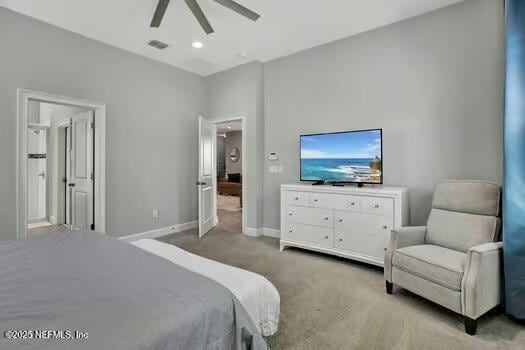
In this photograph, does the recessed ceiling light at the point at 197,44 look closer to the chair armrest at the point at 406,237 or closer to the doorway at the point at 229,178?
the doorway at the point at 229,178

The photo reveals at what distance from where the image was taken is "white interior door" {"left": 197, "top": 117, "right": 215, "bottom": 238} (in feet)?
14.7

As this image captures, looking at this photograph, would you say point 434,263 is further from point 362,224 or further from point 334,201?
point 334,201

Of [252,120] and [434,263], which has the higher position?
[252,120]

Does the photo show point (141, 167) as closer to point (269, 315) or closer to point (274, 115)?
point (274, 115)

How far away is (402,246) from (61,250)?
2769mm

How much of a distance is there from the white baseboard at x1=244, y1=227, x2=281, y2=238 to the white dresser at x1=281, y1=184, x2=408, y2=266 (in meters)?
0.64

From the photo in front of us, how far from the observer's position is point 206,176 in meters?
4.83

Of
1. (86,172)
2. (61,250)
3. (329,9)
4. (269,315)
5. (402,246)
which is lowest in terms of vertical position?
(269,315)

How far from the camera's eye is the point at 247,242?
13.7 ft

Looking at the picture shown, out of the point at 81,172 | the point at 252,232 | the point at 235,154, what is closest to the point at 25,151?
the point at 81,172

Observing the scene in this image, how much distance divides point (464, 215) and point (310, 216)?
163cm

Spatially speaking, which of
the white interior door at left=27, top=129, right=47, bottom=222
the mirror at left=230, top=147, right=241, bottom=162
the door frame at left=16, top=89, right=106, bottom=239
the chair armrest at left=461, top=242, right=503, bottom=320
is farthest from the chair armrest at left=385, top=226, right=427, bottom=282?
the mirror at left=230, top=147, right=241, bottom=162

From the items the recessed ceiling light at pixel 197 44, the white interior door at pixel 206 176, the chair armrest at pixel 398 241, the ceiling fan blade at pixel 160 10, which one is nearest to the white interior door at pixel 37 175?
the white interior door at pixel 206 176

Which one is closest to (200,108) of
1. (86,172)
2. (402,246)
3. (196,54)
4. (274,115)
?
(196,54)
